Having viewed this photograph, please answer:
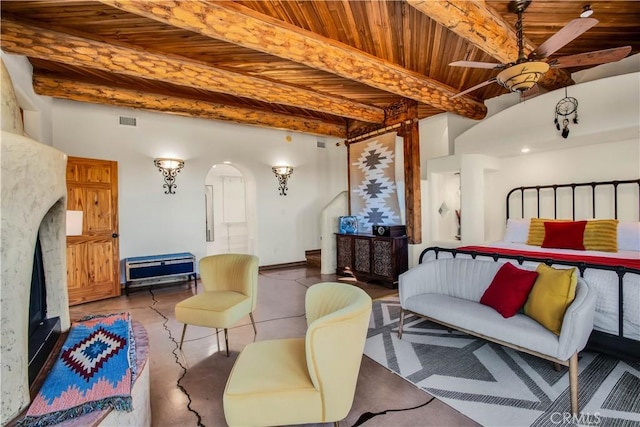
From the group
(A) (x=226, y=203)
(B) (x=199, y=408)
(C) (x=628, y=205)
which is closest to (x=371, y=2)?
(B) (x=199, y=408)

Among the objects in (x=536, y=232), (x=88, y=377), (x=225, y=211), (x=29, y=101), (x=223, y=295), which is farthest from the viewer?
(x=225, y=211)

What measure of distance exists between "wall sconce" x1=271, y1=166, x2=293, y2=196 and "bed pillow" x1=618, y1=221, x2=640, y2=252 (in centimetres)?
566

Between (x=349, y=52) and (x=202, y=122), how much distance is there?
3.78 metres

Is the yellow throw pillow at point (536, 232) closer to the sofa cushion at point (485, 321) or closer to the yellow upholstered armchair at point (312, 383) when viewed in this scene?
the sofa cushion at point (485, 321)

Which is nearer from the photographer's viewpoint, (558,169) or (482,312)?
(482,312)

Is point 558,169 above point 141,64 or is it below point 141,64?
below

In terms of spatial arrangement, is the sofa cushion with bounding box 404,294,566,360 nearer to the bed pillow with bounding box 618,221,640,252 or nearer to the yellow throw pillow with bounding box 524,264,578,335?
the yellow throw pillow with bounding box 524,264,578,335

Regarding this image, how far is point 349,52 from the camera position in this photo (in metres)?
3.43

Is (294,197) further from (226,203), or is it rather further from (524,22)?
(524,22)

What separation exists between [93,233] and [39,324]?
3.38 m

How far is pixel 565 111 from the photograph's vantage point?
13.9 feet

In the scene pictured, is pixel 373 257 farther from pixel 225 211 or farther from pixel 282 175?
pixel 225 211

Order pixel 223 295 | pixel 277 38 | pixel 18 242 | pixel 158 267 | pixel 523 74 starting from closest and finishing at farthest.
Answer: pixel 18 242 < pixel 523 74 < pixel 277 38 < pixel 223 295 < pixel 158 267

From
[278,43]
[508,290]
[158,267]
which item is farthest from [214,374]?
[158,267]
